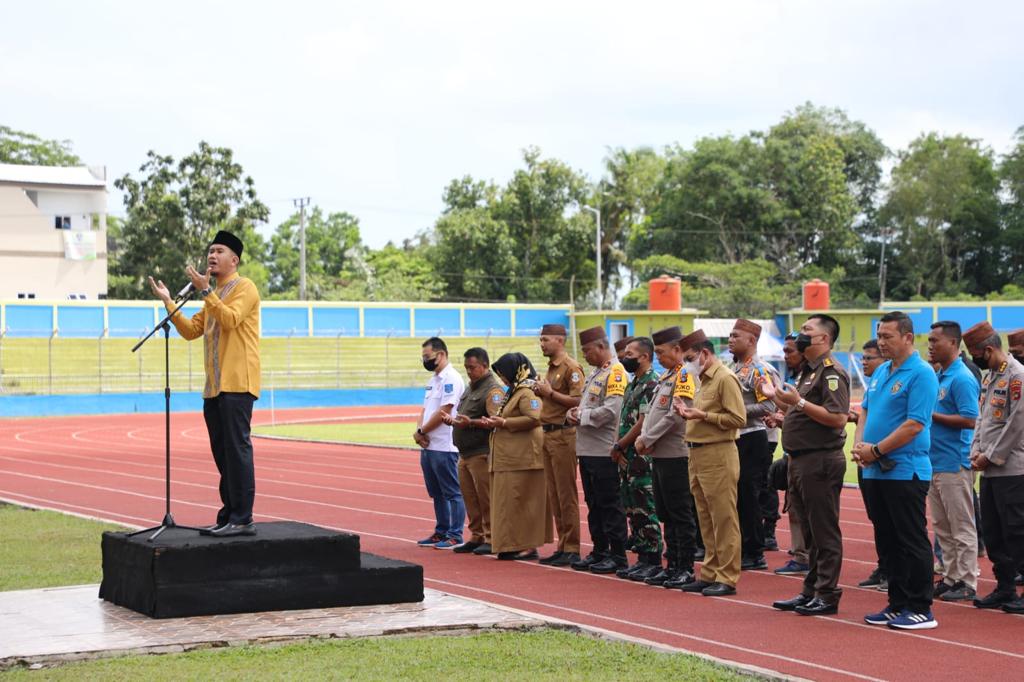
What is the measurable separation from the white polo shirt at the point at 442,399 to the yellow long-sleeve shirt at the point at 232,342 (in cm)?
409

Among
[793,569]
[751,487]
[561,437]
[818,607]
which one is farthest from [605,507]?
[818,607]

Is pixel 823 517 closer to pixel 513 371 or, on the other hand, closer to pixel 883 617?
pixel 883 617

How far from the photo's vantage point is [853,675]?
22.5ft

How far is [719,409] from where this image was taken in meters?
9.43

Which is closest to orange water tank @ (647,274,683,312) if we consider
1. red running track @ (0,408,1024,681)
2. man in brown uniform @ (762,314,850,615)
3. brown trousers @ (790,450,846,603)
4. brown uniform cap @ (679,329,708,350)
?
red running track @ (0,408,1024,681)

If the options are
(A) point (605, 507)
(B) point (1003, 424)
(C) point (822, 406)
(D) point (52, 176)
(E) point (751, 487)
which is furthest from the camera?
(D) point (52, 176)

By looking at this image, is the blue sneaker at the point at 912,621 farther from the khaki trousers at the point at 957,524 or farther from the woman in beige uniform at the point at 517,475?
the woman in beige uniform at the point at 517,475

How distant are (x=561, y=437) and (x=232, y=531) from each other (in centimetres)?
375

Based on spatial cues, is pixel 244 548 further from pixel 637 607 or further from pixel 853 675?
pixel 853 675

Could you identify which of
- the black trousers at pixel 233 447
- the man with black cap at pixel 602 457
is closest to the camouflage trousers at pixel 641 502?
the man with black cap at pixel 602 457

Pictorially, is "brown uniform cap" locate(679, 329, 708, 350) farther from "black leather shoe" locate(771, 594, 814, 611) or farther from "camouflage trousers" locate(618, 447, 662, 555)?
"black leather shoe" locate(771, 594, 814, 611)

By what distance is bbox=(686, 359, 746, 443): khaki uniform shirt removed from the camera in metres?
9.32

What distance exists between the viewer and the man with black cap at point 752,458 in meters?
11.0

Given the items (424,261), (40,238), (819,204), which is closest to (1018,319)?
(819,204)
